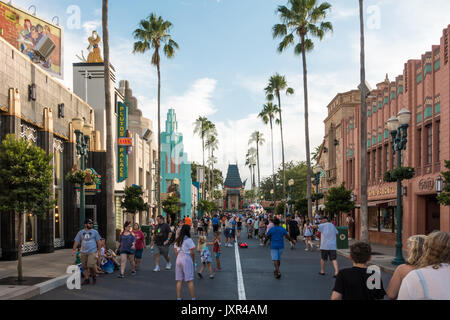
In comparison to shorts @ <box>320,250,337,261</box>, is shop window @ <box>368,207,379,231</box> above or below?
below

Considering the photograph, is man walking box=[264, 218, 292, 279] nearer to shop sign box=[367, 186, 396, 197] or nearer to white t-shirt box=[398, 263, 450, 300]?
white t-shirt box=[398, 263, 450, 300]

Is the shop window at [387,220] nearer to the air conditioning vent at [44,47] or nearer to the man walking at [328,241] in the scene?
the man walking at [328,241]

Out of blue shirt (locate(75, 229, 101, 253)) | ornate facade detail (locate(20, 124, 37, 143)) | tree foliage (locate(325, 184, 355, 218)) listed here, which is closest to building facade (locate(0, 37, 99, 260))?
ornate facade detail (locate(20, 124, 37, 143))

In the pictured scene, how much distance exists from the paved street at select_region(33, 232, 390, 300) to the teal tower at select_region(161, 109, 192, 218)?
61.7 metres

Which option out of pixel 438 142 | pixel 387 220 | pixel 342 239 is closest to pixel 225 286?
pixel 342 239

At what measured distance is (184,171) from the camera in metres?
85.9

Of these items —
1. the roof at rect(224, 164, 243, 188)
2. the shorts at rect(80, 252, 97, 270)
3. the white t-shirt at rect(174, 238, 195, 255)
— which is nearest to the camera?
the white t-shirt at rect(174, 238, 195, 255)

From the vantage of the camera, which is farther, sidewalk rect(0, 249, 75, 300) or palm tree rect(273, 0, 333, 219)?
palm tree rect(273, 0, 333, 219)

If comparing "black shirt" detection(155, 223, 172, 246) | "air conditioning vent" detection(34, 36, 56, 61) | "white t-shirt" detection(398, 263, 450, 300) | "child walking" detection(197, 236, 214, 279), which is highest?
"air conditioning vent" detection(34, 36, 56, 61)

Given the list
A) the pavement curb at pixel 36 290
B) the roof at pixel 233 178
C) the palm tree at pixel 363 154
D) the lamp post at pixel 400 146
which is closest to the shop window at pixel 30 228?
the pavement curb at pixel 36 290

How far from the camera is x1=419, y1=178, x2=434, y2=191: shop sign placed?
23.3 metres

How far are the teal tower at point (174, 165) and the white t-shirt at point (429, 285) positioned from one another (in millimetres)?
74339
